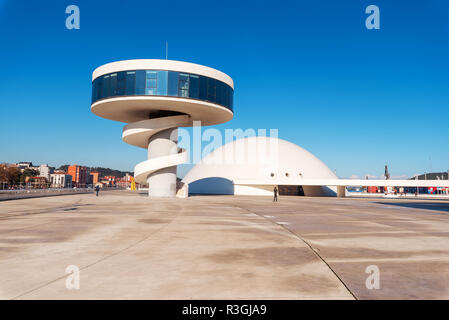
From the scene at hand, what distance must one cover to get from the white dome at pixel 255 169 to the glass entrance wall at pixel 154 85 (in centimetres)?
2690

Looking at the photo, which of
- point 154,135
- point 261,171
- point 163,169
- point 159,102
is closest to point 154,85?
point 159,102

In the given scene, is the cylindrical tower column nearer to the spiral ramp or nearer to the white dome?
the spiral ramp

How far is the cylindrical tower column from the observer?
3756cm

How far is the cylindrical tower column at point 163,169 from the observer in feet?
123

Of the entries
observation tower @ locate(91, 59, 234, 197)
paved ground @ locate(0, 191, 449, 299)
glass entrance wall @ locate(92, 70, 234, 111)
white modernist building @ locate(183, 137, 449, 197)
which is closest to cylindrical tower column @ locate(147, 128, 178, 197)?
observation tower @ locate(91, 59, 234, 197)

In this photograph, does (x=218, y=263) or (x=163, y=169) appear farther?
(x=163, y=169)

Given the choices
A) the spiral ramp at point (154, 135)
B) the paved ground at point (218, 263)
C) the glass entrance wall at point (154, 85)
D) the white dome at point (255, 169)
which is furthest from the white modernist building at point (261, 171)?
the paved ground at point (218, 263)

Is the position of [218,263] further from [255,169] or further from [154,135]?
[255,169]

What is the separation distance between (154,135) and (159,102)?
508 cm

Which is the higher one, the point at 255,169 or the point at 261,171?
the point at 255,169

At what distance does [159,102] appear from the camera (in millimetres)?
34406

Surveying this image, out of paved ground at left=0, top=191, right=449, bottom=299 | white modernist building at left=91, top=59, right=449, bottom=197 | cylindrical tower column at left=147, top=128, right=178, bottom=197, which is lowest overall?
paved ground at left=0, top=191, right=449, bottom=299

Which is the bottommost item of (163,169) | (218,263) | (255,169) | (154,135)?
(218,263)
